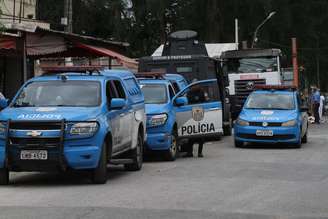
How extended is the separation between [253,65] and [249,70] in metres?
0.30

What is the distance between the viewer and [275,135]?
19859 mm

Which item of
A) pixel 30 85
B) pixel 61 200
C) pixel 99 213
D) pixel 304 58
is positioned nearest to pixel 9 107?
pixel 30 85

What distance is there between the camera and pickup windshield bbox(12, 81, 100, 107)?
12445mm

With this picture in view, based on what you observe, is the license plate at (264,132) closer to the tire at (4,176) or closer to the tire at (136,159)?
the tire at (136,159)

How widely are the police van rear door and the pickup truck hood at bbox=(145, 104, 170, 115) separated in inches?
24.5

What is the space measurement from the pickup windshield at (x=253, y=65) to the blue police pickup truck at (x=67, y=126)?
17986 mm

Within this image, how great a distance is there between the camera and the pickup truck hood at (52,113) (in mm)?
11461

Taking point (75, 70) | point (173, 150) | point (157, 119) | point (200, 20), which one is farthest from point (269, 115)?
point (200, 20)

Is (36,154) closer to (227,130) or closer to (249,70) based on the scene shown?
(227,130)

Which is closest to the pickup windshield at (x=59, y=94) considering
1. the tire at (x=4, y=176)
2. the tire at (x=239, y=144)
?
the tire at (x=4, y=176)

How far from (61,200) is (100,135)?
1.77 m

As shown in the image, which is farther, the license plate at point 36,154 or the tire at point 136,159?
the tire at point 136,159

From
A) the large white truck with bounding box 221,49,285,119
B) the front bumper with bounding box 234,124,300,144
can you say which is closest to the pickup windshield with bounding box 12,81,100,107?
the front bumper with bounding box 234,124,300,144

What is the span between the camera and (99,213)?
904cm
